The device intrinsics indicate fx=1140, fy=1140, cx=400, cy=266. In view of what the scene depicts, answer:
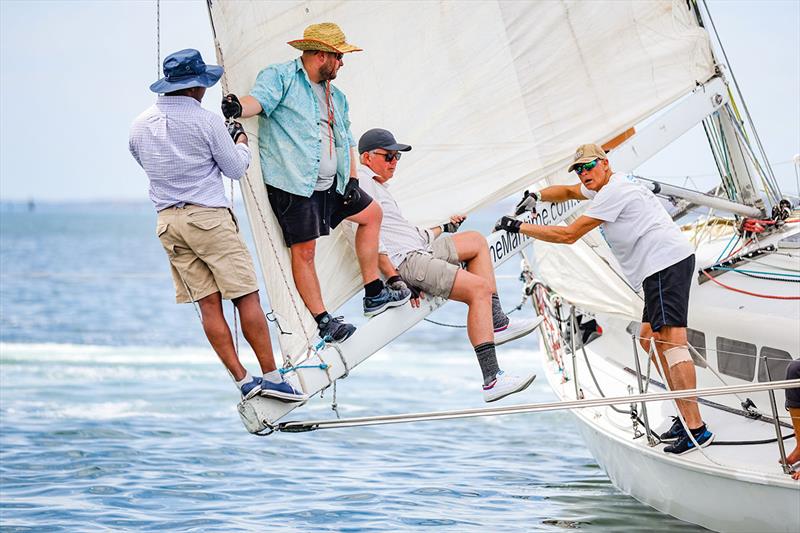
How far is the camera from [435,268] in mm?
6062

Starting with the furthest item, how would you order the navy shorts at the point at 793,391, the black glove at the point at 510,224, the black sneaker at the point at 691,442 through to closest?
the black sneaker at the point at 691,442 < the black glove at the point at 510,224 < the navy shorts at the point at 793,391

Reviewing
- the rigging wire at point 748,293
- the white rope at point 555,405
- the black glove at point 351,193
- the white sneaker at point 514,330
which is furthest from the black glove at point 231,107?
the rigging wire at point 748,293

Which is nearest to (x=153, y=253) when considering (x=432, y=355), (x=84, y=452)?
(x=432, y=355)

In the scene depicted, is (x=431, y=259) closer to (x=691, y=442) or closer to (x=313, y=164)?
(x=313, y=164)

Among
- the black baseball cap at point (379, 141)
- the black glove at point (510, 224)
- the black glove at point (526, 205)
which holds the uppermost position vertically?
the black baseball cap at point (379, 141)

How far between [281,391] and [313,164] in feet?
3.80

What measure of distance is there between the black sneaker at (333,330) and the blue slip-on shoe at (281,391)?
1.21ft

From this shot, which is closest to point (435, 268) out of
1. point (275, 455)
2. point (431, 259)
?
point (431, 259)

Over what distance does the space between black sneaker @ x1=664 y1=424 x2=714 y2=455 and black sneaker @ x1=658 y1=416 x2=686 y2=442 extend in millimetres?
46

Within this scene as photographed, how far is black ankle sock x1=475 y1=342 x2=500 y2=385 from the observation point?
5.86 m

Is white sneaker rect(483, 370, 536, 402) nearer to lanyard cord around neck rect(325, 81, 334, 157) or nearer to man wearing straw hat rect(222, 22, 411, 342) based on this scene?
man wearing straw hat rect(222, 22, 411, 342)

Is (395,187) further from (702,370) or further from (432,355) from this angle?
(432,355)

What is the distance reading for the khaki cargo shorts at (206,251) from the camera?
17.7 feet

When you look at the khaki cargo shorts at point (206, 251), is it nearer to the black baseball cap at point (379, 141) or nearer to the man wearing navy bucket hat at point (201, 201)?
the man wearing navy bucket hat at point (201, 201)
